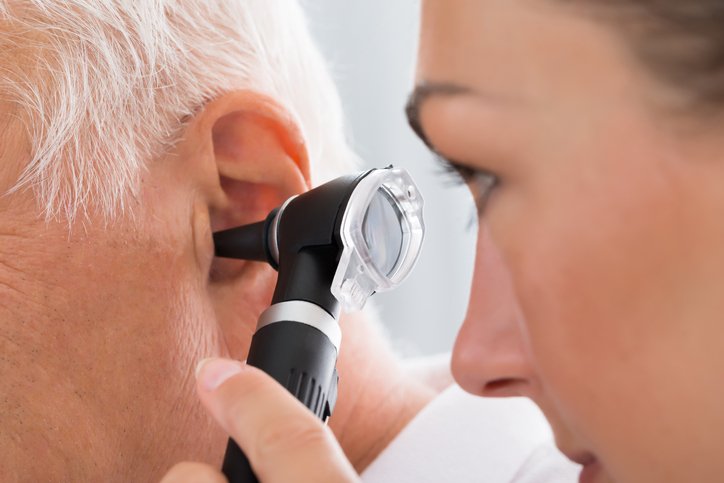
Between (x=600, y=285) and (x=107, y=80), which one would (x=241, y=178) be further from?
(x=600, y=285)

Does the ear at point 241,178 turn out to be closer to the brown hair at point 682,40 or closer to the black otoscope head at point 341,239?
the black otoscope head at point 341,239

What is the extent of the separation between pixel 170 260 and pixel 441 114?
1.40 ft

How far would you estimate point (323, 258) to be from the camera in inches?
35.4

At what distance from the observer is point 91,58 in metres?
0.99

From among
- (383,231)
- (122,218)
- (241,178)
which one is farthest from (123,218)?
(383,231)

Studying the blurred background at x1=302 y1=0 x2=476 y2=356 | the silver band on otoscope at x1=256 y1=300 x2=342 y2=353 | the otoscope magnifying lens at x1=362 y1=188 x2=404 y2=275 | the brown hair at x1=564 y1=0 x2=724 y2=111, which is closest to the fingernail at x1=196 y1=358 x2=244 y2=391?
the silver band on otoscope at x1=256 y1=300 x2=342 y2=353

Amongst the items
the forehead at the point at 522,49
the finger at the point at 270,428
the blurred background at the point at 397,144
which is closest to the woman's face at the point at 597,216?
the forehead at the point at 522,49

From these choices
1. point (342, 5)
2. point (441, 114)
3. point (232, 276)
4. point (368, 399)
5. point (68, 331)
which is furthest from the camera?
point (342, 5)

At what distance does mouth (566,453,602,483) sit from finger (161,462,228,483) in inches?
10.8

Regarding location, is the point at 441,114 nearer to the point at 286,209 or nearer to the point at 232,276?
the point at 286,209

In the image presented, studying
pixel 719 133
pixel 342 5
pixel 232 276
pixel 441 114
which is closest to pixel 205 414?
pixel 232 276

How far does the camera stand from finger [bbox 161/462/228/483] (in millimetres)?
716

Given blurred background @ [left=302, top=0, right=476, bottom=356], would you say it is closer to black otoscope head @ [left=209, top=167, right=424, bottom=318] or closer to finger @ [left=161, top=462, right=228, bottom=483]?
black otoscope head @ [left=209, top=167, right=424, bottom=318]

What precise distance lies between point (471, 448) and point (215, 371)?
0.53 meters
